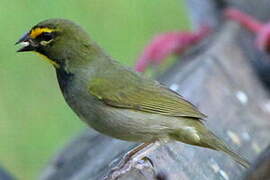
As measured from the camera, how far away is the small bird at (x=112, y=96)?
4051 millimetres

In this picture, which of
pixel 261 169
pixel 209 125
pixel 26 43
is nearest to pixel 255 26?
pixel 209 125

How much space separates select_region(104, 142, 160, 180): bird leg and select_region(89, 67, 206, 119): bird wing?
185mm

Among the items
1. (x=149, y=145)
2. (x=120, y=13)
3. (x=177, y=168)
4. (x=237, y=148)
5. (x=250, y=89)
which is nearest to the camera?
(x=177, y=168)

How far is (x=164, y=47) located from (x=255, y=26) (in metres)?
0.52

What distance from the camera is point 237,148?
14.3ft

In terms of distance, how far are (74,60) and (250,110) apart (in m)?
0.98

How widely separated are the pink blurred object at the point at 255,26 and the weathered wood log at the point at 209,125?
0.15 meters

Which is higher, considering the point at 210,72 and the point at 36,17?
the point at 210,72

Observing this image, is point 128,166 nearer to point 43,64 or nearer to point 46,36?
point 46,36

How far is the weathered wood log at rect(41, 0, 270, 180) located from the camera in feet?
12.4

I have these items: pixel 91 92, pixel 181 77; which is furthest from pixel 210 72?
pixel 91 92

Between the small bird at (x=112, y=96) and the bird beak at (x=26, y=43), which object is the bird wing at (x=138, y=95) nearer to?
the small bird at (x=112, y=96)

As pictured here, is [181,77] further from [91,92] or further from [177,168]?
[177,168]

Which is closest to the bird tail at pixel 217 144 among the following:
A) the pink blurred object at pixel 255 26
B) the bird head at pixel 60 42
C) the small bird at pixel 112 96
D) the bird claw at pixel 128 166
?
the small bird at pixel 112 96
